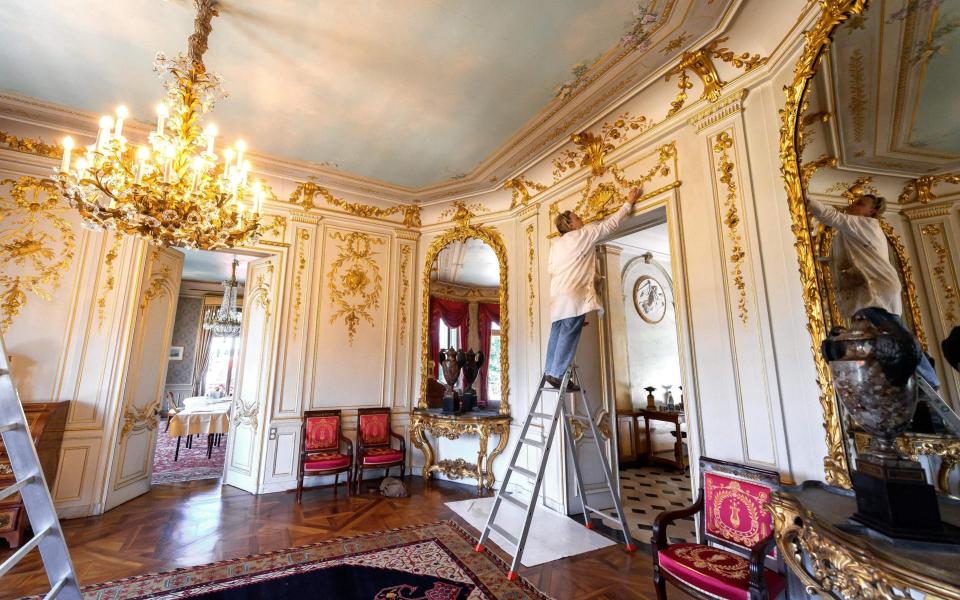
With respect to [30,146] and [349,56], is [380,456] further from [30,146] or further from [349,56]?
[30,146]

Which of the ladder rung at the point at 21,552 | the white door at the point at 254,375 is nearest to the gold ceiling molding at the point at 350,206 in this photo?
the white door at the point at 254,375

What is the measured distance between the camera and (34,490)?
55.1 inches

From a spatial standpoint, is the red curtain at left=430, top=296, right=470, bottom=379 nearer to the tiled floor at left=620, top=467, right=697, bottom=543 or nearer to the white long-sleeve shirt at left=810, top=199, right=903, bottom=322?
the tiled floor at left=620, top=467, right=697, bottom=543

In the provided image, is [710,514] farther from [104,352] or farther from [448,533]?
[104,352]

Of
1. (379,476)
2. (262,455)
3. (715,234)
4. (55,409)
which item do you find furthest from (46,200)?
(715,234)

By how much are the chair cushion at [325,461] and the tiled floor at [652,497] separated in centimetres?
289

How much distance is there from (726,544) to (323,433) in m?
3.89

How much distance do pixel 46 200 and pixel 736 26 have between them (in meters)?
5.91

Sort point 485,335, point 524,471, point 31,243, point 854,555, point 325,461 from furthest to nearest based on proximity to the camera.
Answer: point 485,335 < point 325,461 < point 31,243 < point 524,471 < point 854,555

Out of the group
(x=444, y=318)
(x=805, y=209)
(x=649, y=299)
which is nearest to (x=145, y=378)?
(x=444, y=318)

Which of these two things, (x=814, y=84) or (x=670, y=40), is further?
(x=670, y=40)

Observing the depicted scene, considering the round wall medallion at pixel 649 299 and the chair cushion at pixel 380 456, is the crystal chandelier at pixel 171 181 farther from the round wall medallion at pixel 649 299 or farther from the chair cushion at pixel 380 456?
the round wall medallion at pixel 649 299

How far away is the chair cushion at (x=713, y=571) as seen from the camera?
1688 mm

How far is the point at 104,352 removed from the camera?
3.76 meters
